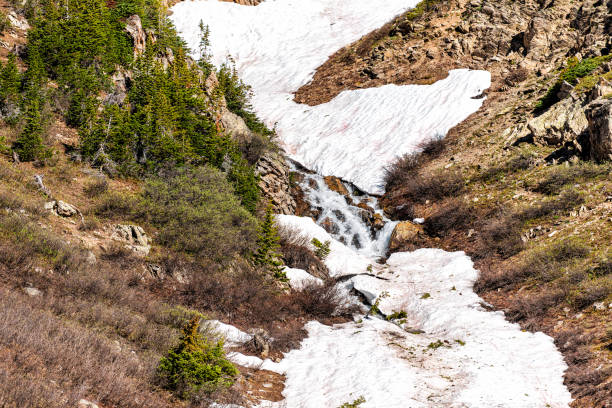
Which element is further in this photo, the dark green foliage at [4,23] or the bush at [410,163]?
the bush at [410,163]

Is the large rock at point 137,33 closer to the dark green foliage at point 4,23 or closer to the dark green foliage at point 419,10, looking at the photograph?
the dark green foliage at point 4,23

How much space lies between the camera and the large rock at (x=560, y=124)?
27.0 metres

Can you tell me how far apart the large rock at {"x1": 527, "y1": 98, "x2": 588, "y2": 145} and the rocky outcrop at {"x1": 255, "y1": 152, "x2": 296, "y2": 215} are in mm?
18707

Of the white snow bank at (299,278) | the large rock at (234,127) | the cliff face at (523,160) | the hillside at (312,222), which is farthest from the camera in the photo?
the large rock at (234,127)

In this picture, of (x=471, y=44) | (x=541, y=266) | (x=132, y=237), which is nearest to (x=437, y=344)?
(x=541, y=266)

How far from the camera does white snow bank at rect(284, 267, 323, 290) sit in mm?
20900

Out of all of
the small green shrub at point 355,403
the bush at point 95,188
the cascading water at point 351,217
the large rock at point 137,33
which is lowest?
the cascading water at point 351,217

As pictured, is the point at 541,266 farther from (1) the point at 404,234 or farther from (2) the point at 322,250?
(2) the point at 322,250

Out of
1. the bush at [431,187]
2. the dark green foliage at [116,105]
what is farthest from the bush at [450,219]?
the dark green foliage at [116,105]

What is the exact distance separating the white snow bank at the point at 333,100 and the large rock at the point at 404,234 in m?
6.45

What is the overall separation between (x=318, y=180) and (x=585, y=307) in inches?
968

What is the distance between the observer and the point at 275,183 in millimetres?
31906

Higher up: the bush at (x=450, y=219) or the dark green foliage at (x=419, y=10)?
the dark green foliage at (x=419, y=10)

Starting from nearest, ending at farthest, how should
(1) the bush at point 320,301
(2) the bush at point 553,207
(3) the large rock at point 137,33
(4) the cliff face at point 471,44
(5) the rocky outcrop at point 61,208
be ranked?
(5) the rocky outcrop at point 61,208, (1) the bush at point 320,301, (2) the bush at point 553,207, (3) the large rock at point 137,33, (4) the cliff face at point 471,44
